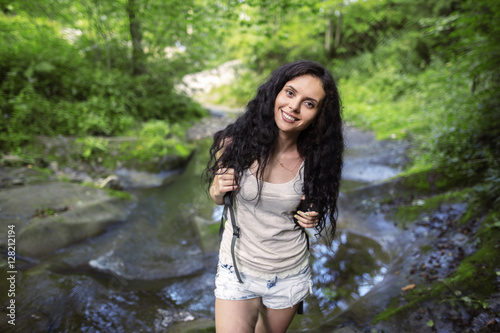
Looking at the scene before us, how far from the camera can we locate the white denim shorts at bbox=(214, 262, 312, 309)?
1.85m

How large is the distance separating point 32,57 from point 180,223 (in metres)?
6.17

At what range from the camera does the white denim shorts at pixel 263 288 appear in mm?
1849

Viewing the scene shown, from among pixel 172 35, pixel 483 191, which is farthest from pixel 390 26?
pixel 483 191

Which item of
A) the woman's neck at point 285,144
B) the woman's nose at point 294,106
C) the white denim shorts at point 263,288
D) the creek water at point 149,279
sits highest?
the woman's nose at point 294,106

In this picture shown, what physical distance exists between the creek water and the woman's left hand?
6.25ft

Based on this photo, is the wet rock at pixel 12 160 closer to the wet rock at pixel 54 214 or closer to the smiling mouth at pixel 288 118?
the wet rock at pixel 54 214

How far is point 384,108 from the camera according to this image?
1112 cm

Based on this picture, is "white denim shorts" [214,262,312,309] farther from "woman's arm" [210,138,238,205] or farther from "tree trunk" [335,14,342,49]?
"tree trunk" [335,14,342,49]

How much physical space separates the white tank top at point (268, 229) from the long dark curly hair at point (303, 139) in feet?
0.25

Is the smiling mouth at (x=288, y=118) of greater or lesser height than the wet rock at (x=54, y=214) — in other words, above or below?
above

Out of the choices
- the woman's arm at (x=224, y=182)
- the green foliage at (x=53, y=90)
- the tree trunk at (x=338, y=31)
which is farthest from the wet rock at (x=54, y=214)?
the tree trunk at (x=338, y=31)

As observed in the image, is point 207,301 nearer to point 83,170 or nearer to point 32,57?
point 83,170

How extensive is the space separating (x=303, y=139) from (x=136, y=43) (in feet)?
31.6

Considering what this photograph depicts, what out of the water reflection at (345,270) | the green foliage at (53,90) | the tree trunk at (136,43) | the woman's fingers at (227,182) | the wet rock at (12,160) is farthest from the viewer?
the tree trunk at (136,43)
